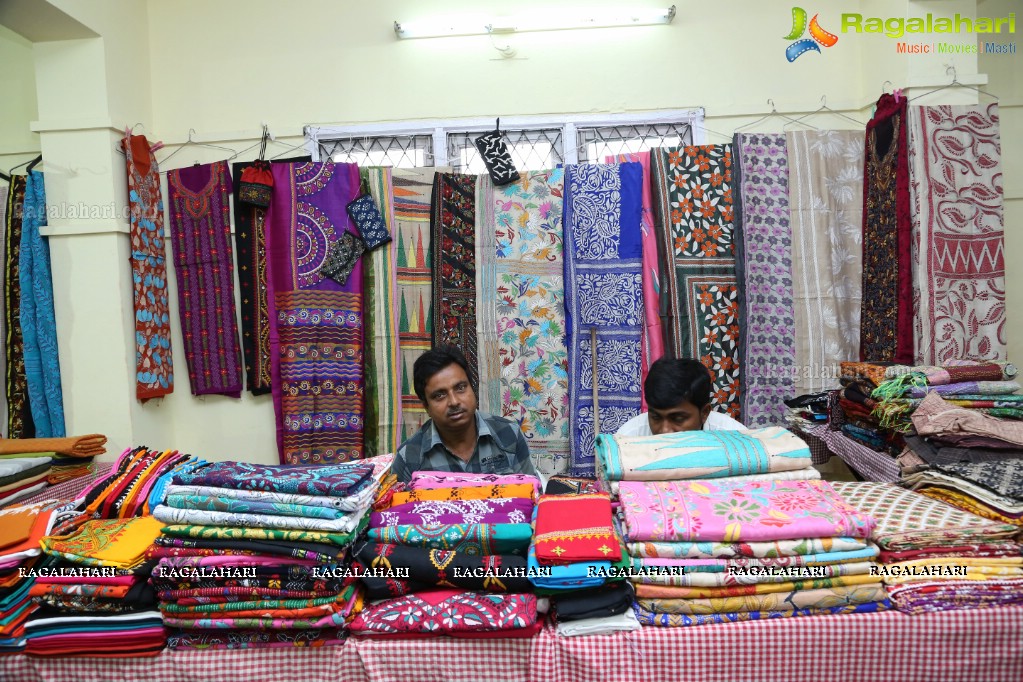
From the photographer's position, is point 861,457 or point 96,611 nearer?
point 96,611

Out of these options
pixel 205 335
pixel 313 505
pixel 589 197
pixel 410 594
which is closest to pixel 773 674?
pixel 410 594

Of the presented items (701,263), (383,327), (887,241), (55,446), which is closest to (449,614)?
(55,446)

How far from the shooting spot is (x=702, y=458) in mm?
1688

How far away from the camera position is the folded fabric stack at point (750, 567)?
1397mm

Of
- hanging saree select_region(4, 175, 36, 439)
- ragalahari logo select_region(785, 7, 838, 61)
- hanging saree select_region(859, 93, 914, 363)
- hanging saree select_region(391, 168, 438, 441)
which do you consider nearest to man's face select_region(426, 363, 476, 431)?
hanging saree select_region(391, 168, 438, 441)

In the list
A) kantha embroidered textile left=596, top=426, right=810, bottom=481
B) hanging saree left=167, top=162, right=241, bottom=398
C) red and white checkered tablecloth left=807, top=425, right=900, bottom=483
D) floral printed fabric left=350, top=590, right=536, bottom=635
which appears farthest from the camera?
hanging saree left=167, top=162, right=241, bottom=398

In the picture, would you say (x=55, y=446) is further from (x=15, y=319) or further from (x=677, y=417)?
(x=677, y=417)

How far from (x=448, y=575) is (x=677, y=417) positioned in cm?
113

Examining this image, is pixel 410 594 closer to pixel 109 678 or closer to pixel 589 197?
pixel 109 678

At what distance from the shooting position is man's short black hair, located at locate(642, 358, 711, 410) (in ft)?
7.50

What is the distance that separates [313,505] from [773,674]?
96cm

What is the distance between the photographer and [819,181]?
11.4ft

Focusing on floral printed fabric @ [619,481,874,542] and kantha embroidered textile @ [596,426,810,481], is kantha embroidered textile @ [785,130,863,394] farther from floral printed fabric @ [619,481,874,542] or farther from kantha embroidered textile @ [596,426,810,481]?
floral printed fabric @ [619,481,874,542]

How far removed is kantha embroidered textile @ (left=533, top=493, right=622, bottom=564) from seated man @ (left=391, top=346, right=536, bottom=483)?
0.89 m
